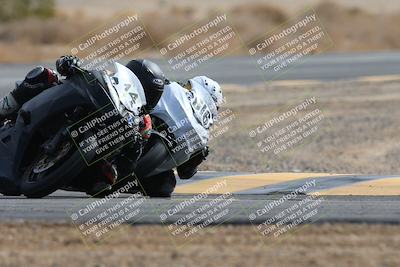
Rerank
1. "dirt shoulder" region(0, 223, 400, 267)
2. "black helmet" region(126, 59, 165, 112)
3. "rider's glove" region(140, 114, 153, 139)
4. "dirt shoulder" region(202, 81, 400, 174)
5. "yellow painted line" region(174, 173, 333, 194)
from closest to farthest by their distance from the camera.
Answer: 1. "dirt shoulder" region(0, 223, 400, 267)
2. "rider's glove" region(140, 114, 153, 139)
3. "black helmet" region(126, 59, 165, 112)
4. "yellow painted line" region(174, 173, 333, 194)
5. "dirt shoulder" region(202, 81, 400, 174)

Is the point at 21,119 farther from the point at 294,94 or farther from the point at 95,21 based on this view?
the point at 95,21

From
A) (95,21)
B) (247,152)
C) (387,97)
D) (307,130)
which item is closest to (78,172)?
(247,152)

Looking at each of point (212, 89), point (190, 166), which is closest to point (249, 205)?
point (190, 166)

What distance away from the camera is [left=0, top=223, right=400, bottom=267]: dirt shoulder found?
6.06 m

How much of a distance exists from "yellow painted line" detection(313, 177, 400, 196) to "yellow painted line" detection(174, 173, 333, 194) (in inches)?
28.4

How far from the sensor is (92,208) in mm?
7875

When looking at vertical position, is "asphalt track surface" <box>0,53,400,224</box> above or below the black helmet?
below

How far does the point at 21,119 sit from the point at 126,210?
1.51 m

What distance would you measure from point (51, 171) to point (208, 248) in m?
2.28

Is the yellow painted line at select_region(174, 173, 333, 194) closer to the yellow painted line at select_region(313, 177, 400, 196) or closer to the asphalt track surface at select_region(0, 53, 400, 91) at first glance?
the yellow painted line at select_region(313, 177, 400, 196)

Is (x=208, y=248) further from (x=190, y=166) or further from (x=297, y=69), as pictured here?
(x=297, y=69)

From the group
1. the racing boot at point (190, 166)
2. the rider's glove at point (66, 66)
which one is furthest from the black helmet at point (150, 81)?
the racing boot at point (190, 166)

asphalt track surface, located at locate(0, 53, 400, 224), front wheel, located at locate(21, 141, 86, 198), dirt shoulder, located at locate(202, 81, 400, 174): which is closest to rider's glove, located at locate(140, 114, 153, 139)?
asphalt track surface, located at locate(0, 53, 400, 224)

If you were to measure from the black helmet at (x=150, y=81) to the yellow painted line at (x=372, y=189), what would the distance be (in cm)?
183
